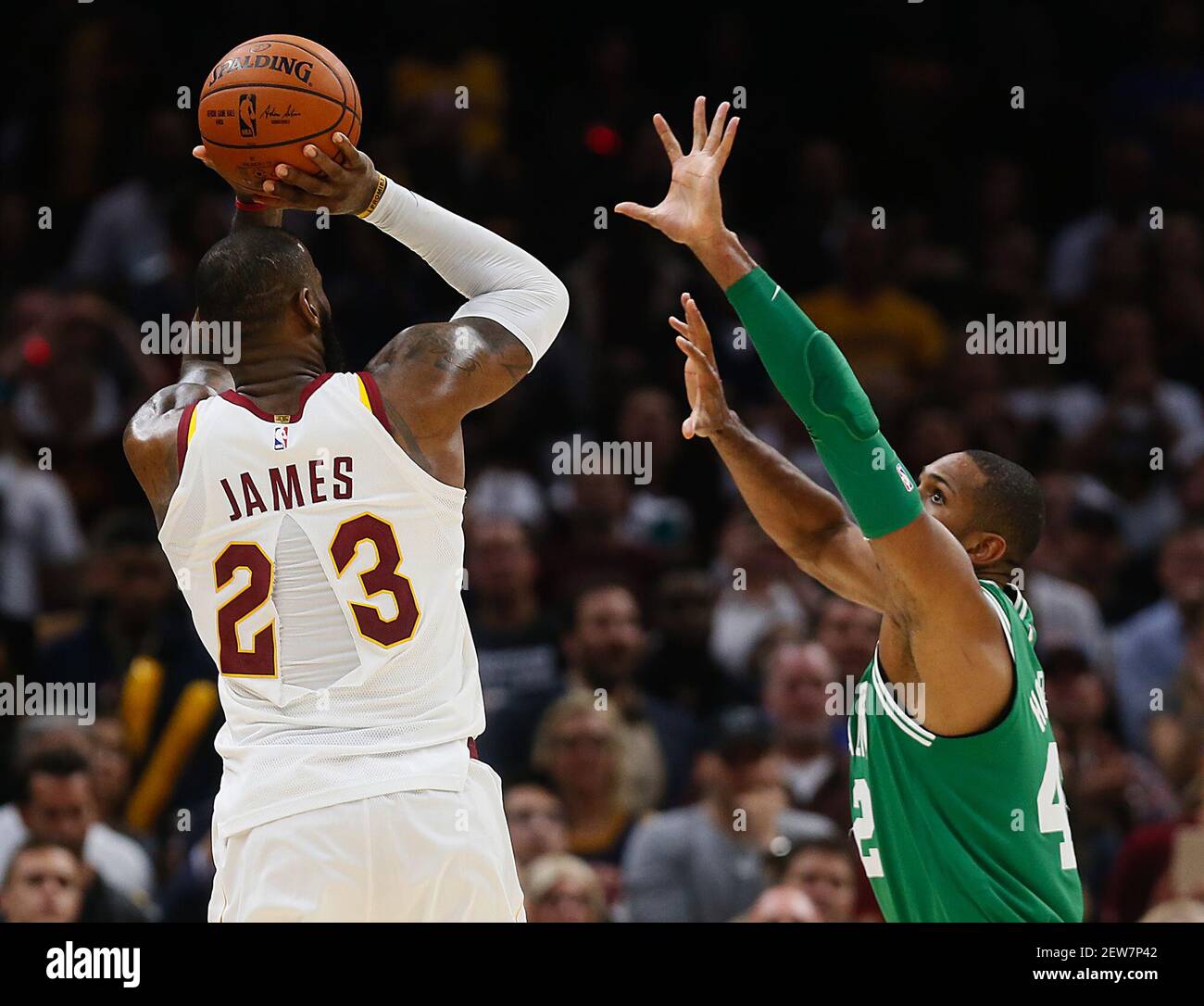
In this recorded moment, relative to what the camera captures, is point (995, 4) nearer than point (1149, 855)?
No

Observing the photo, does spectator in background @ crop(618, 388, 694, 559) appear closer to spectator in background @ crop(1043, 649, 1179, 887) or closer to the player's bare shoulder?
spectator in background @ crop(1043, 649, 1179, 887)

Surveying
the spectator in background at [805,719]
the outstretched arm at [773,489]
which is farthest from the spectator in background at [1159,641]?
the outstretched arm at [773,489]

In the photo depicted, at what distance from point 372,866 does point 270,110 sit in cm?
181

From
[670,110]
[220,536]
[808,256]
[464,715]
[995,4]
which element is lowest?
[464,715]

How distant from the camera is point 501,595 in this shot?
8297 mm

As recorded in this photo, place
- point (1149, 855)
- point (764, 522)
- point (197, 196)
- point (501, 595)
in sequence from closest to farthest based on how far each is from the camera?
point (764, 522) < point (1149, 855) < point (501, 595) < point (197, 196)

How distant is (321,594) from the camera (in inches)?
165

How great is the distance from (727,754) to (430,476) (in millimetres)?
3321

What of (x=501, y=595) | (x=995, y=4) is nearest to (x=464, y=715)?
(x=501, y=595)

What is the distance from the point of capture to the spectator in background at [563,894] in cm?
642

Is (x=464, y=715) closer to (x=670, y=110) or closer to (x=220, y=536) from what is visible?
(x=220, y=536)

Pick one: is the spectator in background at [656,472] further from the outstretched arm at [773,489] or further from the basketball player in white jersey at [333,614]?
the basketball player in white jersey at [333,614]

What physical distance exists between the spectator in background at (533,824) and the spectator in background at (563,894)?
1.15ft

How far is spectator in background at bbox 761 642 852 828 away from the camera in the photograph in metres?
7.51
